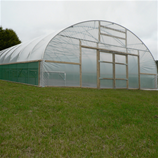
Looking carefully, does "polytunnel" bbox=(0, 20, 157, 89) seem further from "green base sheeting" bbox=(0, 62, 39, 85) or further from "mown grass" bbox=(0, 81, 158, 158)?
"mown grass" bbox=(0, 81, 158, 158)

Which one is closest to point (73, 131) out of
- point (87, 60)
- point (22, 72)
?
point (87, 60)

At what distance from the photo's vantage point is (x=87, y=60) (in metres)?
13.2

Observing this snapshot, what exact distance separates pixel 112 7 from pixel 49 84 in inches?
318


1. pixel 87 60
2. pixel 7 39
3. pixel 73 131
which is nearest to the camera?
pixel 73 131

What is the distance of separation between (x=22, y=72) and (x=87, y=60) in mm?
5566

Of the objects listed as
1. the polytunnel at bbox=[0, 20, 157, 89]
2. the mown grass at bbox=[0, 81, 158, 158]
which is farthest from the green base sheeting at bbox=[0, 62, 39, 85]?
the mown grass at bbox=[0, 81, 158, 158]

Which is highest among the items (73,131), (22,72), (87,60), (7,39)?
(7,39)

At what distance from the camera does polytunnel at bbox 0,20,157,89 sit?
1152 centimetres

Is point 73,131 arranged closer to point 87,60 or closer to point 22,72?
point 87,60

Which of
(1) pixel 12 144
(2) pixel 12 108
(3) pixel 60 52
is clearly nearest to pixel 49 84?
(3) pixel 60 52

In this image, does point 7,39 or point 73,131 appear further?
point 7,39

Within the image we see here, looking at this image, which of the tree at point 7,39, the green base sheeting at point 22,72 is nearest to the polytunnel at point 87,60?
the green base sheeting at point 22,72

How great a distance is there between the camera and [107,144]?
3.32 meters

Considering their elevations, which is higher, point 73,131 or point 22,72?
point 22,72
